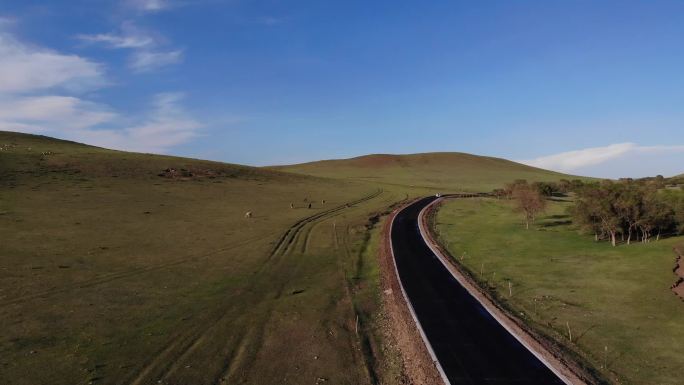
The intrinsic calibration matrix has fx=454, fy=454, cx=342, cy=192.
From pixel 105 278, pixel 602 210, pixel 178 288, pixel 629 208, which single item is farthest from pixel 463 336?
pixel 629 208

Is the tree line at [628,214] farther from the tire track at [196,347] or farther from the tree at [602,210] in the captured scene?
the tire track at [196,347]

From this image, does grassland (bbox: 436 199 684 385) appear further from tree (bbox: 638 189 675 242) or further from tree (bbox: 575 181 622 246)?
tree (bbox: 638 189 675 242)

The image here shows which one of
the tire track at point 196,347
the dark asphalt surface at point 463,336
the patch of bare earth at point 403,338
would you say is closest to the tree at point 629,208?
the dark asphalt surface at point 463,336

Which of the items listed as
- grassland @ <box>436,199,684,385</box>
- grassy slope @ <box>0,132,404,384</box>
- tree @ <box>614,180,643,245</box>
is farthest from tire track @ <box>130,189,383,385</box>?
tree @ <box>614,180,643,245</box>

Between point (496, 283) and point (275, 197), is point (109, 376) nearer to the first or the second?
point (496, 283)

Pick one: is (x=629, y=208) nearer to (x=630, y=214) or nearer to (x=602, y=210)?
(x=630, y=214)
